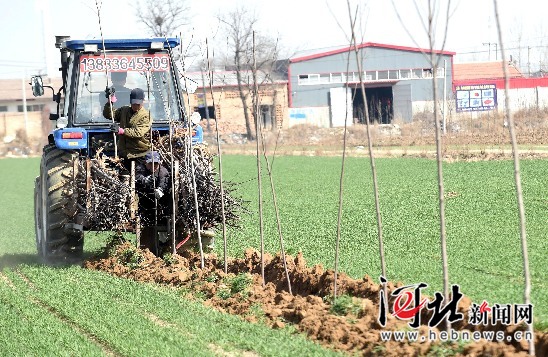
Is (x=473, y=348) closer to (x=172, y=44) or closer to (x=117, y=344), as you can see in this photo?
(x=117, y=344)

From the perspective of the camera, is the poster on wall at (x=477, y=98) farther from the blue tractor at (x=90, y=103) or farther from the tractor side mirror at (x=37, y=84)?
the tractor side mirror at (x=37, y=84)

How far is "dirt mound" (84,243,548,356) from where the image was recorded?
654 cm

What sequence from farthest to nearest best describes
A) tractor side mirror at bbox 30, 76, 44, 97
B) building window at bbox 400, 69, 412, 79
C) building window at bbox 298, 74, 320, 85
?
A: building window at bbox 298, 74, 320, 85 < building window at bbox 400, 69, 412, 79 < tractor side mirror at bbox 30, 76, 44, 97

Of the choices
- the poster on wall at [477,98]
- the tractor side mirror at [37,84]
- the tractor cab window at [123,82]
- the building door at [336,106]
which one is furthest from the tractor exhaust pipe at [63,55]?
the building door at [336,106]

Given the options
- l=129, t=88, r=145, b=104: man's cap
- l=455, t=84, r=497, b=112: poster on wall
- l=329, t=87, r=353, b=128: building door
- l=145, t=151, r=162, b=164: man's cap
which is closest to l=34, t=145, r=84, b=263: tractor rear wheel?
l=145, t=151, r=162, b=164: man's cap

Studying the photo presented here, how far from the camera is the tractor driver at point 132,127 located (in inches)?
457

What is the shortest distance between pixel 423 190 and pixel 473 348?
533 inches

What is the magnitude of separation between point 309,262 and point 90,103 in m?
4.10

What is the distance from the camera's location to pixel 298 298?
8664mm

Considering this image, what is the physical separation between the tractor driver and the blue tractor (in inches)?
10.4

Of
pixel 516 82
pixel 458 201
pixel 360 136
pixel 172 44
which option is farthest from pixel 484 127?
pixel 172 44

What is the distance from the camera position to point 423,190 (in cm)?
1958

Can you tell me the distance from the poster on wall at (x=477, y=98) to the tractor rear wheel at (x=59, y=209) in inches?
1396

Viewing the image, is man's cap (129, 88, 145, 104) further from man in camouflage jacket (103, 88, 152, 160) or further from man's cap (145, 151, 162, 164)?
man's cap (145, 151, 162, 164)
